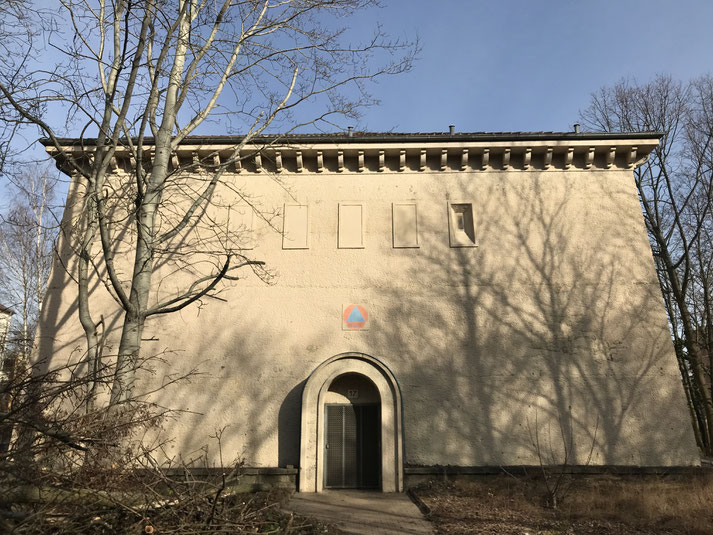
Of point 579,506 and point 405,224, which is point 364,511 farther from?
point 405,224

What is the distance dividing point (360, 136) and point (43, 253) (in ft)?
46.8

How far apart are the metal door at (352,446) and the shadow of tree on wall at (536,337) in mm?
899

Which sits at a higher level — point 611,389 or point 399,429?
point 611,389

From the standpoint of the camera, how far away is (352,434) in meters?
12.5

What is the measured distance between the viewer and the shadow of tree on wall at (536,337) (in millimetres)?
12328

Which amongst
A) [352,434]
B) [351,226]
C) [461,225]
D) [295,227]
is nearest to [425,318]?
[461,225]

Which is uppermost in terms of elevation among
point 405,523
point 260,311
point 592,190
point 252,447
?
point 592,190

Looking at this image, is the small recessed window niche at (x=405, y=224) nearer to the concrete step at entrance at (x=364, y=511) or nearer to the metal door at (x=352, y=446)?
the metal door at (x=352, y=446)

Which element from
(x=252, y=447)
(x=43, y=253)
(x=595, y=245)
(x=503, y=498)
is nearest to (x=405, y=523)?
(x=503, y=498)

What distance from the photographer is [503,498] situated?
388 inches

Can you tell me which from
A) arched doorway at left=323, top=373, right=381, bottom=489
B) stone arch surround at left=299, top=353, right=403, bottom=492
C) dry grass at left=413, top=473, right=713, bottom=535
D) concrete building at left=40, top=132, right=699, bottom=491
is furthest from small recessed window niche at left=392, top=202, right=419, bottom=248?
dry grass at left=413, top=473, right=713, bottom=535

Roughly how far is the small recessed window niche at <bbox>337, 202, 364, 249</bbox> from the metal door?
4.34m

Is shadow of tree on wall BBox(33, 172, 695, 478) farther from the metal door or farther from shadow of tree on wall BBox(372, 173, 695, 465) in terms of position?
the metal door

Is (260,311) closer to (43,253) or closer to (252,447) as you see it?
(252,447)
